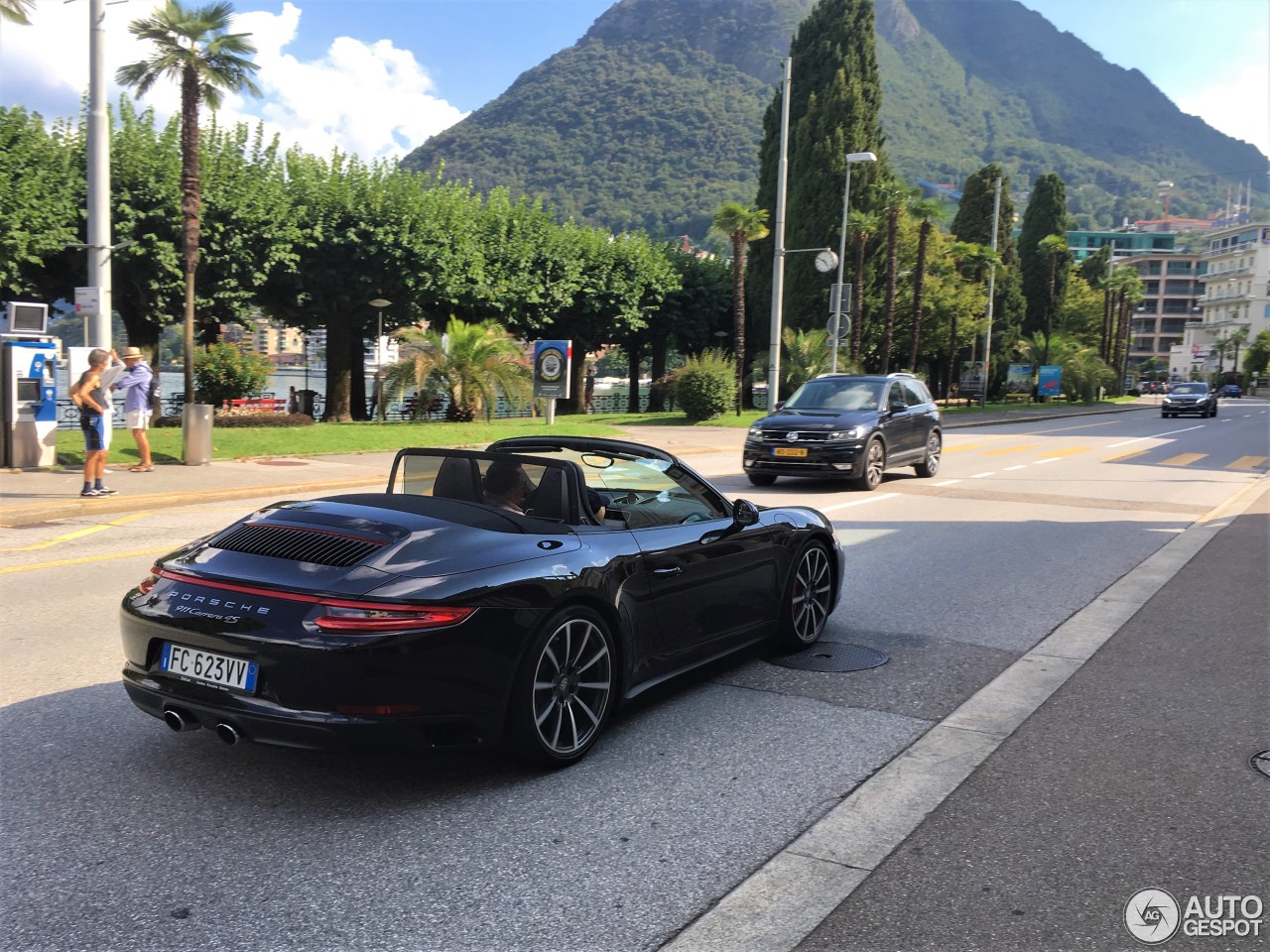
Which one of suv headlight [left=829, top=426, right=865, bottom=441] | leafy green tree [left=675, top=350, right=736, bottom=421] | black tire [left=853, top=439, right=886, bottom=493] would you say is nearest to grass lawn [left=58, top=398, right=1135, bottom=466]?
leafy green tree [left=675, top=350, right=736, bottom=421]

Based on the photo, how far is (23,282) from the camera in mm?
26312

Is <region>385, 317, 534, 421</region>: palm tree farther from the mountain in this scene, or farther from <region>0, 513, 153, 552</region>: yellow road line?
the mountain

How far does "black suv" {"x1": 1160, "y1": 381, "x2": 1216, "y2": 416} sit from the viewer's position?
44.6m

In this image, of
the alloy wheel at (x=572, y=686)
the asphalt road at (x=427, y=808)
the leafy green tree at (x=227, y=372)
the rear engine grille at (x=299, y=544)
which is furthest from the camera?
the leafy green tree at (x=227, y=372)

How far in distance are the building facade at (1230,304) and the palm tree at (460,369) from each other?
130 m

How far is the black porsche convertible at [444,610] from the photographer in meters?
3.49

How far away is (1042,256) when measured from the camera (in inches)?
2936

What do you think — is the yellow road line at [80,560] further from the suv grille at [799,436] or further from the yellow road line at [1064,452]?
the yellow road line at [1064,452]

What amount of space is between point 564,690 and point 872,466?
11664mm

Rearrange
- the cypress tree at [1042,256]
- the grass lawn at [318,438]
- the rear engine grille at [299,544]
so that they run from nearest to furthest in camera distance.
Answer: the rear engine grille at [299,544]
the grass lawn at [318,438]
the cypress tree at [1042,256]

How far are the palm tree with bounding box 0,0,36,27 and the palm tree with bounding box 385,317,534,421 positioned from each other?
33.4ft

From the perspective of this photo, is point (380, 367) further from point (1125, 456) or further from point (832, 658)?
point (832, 658)

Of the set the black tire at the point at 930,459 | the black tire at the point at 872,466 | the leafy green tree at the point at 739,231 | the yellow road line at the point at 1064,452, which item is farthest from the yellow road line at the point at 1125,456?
the leafy green tree at the point at 739,231

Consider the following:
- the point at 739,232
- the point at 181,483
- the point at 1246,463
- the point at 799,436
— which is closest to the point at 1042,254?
the point at 739,232
